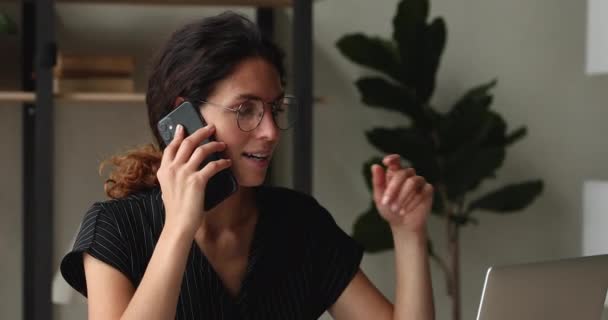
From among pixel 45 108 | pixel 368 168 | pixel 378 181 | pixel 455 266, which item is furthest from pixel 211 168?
pixel 455 266

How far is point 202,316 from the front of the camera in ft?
5.06

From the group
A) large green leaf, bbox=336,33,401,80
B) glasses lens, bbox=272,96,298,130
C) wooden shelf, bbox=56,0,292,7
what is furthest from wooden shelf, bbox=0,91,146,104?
glasses lens, bbox=272,96,298,130

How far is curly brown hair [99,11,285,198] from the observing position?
1.48 m

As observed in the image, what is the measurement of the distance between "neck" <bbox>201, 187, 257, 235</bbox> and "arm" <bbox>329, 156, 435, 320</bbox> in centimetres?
23

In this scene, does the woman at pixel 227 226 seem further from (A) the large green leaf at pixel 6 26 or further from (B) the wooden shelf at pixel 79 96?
(A) the large green leaf at pixel 6 26

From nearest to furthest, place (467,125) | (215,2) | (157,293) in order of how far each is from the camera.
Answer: (157,293), (215,2), (467,125)

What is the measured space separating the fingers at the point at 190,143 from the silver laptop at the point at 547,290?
489 millimetres

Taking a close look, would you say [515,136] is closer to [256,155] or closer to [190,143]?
[256,155]

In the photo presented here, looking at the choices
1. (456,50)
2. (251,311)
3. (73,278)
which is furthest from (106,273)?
(456,50)

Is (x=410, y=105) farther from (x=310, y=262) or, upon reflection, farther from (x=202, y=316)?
(x=202, y=316)

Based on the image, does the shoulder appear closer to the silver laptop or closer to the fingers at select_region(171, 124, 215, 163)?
the fingers at select_region(171, 124, 215, 163)

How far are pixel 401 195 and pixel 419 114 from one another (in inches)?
70.0

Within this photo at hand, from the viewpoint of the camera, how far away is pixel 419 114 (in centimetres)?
321

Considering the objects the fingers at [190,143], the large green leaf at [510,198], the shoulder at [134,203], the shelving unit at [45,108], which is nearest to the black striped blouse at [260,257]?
the shoulder at [134,203]
